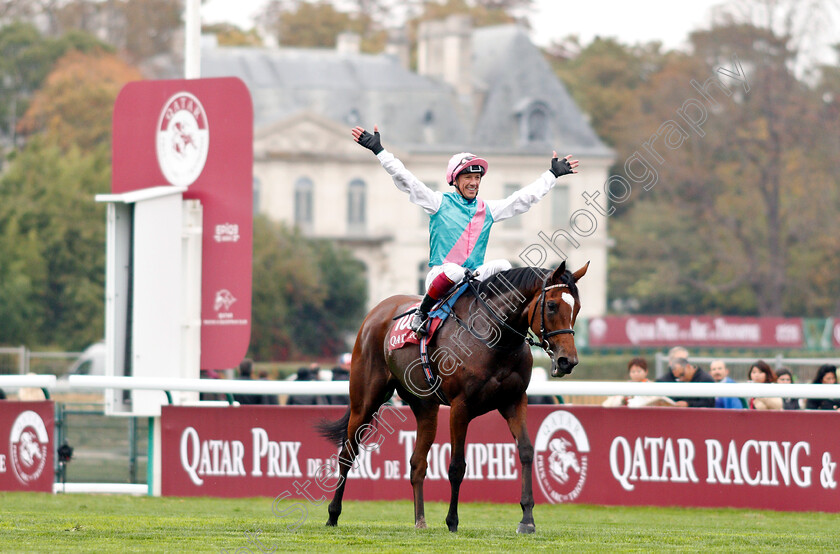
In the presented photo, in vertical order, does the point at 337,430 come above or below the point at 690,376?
below

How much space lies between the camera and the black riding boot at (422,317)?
7824mm

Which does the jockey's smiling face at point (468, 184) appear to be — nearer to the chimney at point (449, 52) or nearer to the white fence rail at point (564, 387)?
the white fence rail at point (564, 387)

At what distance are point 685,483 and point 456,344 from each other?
3.92 metres

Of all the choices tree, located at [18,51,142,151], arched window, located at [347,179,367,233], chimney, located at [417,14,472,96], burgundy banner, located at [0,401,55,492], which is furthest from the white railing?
chimney, located at [417,14,472,96]

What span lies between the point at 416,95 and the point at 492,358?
44330 mm

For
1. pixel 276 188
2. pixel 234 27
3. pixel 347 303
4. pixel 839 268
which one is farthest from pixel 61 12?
pixel 839 268

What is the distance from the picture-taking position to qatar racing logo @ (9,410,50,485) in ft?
38.2

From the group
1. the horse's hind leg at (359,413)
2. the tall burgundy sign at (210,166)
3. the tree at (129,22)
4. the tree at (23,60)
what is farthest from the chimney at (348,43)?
the horse's hind leg at (359,413)

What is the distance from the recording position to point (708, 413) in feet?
35.4

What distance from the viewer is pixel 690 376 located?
39.2 feet

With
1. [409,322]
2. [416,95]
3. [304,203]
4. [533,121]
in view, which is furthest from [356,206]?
[409,322]

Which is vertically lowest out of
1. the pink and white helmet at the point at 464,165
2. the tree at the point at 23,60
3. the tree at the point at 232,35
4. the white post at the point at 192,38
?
the pink and white helmet at the point at 464,165

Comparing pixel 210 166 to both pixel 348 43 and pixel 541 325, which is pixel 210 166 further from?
pixel 348 43

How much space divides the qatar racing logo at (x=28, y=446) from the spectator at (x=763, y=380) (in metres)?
6.39
